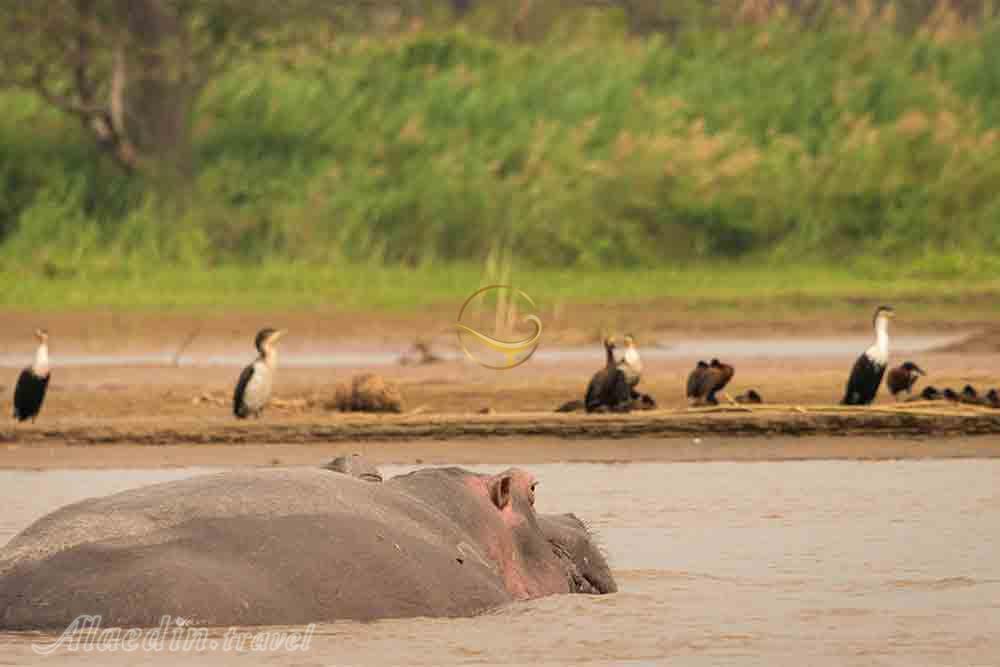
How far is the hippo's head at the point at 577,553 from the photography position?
19.8 ft

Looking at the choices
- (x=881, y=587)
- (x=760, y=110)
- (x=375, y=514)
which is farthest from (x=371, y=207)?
(x=375, y=514)

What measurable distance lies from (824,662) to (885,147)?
56.5ft

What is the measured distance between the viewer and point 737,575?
7559mm

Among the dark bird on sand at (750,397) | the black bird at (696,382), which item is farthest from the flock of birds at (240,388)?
the dark bird on sand at (750,397)

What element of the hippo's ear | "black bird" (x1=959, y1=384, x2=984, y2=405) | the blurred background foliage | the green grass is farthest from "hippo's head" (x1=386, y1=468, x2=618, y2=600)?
the blurred background foliage

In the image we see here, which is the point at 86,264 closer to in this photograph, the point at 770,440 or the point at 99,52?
the point at 99,52

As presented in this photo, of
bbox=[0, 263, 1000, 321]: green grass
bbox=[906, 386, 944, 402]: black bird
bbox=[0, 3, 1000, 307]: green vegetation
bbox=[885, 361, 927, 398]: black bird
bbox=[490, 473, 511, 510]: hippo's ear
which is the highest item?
bbox=[0, 3, 1000, 307]: green vegetation

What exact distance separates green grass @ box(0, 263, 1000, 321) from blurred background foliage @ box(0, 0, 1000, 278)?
0.43 meters

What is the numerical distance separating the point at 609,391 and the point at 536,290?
808 cm

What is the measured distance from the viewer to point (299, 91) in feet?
80.1

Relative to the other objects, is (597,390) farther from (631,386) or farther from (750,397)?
(750,397)

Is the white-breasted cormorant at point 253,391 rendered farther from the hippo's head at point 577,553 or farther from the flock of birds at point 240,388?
the hippo's head at point 577,553

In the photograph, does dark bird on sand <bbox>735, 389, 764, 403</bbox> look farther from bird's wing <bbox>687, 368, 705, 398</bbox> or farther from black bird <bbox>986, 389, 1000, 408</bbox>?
black bird <bbox>986, 389, 1000, 408</bbox>

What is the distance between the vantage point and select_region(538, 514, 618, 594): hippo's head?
6031mm
